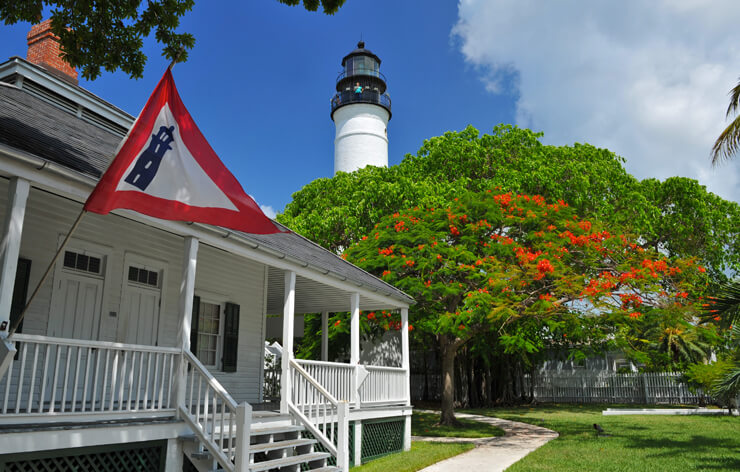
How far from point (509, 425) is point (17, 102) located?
17.2 m

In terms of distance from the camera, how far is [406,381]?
14.9 metres

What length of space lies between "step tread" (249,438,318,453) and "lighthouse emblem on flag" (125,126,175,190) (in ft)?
13.0

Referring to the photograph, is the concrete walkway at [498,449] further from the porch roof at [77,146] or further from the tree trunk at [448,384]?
the porch roof at [77,146]

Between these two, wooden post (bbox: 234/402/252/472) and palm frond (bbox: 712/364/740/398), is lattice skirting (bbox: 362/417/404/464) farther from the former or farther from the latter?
palm frond (bbox: 712/364/740/398)

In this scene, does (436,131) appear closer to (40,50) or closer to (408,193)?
(408,193)

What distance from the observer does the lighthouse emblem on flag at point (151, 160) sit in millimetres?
6071

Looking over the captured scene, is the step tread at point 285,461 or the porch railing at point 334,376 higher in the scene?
the porch railing at point 334,376

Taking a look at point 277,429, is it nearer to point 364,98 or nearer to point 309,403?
point 309,403

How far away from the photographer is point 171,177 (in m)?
6.45

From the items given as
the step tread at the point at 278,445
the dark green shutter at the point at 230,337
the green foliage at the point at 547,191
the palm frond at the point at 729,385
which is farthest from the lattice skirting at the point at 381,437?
the green foliage at the point at 547,191

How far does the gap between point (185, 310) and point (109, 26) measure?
15.4 feet

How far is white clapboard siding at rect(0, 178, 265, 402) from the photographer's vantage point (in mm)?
8594

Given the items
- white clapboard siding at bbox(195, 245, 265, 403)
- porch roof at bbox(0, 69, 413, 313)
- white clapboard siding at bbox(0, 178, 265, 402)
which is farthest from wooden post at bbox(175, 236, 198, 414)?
white clapboard siding at bbox(195, 245, 265, 403)

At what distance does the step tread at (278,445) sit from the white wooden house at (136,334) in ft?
0.11
